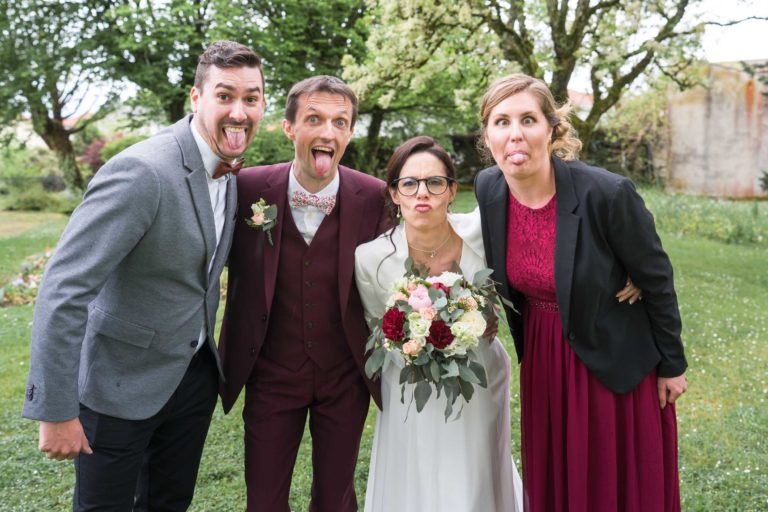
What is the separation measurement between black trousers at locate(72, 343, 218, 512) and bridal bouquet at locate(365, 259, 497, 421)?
810 mm

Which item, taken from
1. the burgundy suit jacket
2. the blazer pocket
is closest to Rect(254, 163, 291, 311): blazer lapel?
the burgundy suit jacket

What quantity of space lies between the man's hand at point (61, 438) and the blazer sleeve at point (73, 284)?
36 mm

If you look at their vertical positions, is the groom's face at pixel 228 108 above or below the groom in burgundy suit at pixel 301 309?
above

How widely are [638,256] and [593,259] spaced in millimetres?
184

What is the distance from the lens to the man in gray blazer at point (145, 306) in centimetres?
231

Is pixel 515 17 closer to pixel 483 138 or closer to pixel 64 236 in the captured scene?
pixel 483 138

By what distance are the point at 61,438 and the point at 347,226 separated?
149 centimetres

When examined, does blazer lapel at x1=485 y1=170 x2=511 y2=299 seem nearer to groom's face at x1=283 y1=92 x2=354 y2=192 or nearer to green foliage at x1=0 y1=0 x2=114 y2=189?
groom's face at x1=283 y1=92 x2=354 y2=192

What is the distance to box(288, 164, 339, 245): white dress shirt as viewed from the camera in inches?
124

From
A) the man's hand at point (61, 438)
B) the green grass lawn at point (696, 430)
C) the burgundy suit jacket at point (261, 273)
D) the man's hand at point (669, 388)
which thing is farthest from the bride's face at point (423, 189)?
the green grass lawn at point (696, 430)

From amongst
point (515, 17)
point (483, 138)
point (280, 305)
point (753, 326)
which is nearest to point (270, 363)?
point (280, 305)

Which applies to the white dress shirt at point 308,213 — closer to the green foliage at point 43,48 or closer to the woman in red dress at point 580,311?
the woman in red dress at point 580,311

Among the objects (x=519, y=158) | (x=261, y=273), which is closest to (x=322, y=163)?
(x=261, y=273)

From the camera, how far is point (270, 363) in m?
3.17
